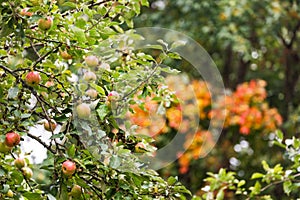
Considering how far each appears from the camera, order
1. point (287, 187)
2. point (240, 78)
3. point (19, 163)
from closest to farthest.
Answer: point (19, 163), point (287, 187), point (240, 78)

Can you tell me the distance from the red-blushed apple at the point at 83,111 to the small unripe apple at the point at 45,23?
0.21 metres

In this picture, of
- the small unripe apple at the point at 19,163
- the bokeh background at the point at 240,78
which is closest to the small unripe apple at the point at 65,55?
the small unripe apple at the point at 19,163

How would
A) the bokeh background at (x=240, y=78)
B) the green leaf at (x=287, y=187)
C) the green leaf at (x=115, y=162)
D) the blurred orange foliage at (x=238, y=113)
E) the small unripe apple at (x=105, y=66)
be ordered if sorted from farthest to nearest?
1. the blurred orange foliage at (x=238, y=113)
2. the bokeh background at (x=240, y=78)
3. the green leaf at (x=287, y=187)
4. the small unripe apple at (x=105, y=66)
5. the green leaf at (x=115, y=162)

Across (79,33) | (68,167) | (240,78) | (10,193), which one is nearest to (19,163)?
(10,193)

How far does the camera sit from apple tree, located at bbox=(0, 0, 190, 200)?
1.45m

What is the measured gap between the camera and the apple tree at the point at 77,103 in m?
1.45

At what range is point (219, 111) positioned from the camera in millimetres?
4664

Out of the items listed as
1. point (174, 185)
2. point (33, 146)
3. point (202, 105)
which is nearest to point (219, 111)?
point (202, 105)

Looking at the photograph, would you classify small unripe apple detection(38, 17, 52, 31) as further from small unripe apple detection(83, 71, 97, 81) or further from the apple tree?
small unripe apple detection(83, 71, 97, 81)

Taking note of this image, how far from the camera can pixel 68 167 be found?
1.42 metres

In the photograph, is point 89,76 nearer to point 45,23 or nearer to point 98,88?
point 98,88

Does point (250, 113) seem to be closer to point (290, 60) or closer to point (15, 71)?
point (290, 60)

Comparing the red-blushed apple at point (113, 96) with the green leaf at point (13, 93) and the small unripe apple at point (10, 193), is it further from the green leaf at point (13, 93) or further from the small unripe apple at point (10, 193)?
the small unripe apple at point (10, 193)

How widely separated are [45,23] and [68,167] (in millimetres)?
361
